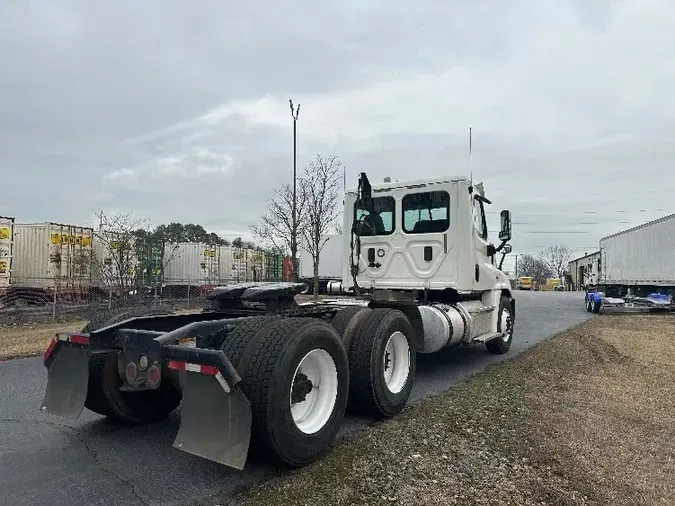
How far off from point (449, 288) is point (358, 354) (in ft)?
10.8

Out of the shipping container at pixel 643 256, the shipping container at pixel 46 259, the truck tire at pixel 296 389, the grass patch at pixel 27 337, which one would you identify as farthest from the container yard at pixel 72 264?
the shipping container at pixel 643 256

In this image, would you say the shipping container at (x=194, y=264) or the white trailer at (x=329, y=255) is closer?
the white trailer at (x=329, y=255)

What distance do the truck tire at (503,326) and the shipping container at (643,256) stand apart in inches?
536

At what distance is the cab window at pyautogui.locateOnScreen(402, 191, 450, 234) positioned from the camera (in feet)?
26.2

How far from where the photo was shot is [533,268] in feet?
385

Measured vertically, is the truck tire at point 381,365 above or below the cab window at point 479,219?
below

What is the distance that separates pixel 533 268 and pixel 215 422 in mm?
122405

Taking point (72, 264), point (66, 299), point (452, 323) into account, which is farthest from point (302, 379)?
point (72, 264)

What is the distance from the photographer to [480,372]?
7.60 metres

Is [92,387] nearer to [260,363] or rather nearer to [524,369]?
[260,363]

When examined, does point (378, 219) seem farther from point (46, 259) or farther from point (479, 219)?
point (46, 259)

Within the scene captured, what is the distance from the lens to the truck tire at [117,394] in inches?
171

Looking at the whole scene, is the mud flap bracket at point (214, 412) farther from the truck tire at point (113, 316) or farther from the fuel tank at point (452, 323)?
the fuel tank at point (452, 323)

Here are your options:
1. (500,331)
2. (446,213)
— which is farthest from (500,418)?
(500,331)
